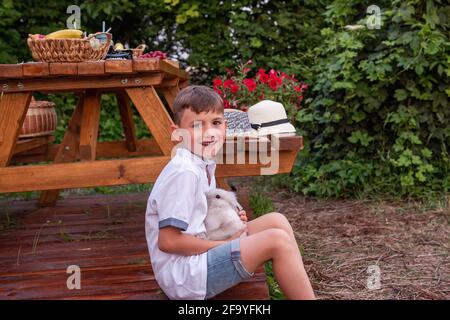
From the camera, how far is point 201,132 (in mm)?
2102

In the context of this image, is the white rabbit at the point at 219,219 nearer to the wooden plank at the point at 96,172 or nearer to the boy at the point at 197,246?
the boy at the point at 197,246

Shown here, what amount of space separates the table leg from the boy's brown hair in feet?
5.93

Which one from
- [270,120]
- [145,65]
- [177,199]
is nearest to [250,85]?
[270,120]

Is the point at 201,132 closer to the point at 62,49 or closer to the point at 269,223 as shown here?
the point at 269,223

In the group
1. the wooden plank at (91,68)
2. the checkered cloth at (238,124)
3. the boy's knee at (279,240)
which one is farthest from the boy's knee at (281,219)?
the wooden plank at (91,68)

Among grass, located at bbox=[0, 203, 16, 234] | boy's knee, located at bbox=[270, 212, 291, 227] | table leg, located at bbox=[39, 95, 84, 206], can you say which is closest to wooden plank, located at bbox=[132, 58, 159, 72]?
boy's knee, located at bbox=[270, 212, 291, 227]

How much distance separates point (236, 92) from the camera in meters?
3.89

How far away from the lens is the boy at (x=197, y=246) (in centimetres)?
196

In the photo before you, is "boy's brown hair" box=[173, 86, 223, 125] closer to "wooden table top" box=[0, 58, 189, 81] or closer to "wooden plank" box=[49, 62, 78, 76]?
"wooden table top" box=[0, 58, 189, 81]

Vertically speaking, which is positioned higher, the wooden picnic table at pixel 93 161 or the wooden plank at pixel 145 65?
the wooden plank at pixel 145 65

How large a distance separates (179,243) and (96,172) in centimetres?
104

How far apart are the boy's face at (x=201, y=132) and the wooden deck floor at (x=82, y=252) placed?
54 centimetres

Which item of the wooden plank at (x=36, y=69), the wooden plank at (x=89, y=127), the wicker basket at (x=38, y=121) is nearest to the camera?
the wooden plank at (x=36, y=69)
